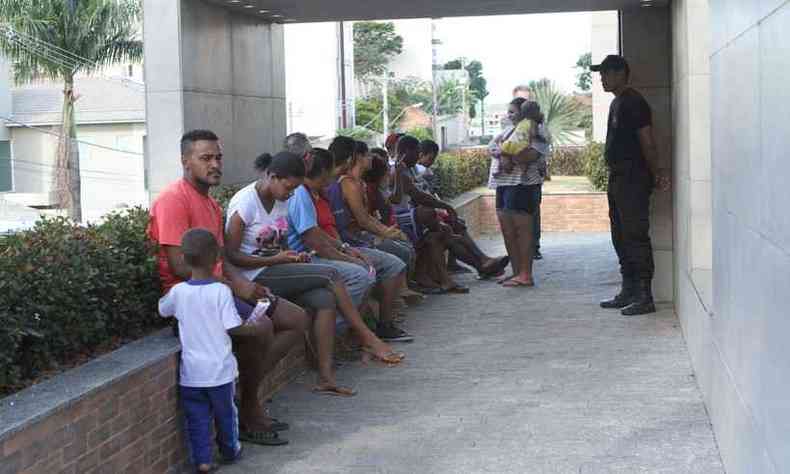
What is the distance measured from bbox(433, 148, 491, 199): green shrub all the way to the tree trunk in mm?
20110

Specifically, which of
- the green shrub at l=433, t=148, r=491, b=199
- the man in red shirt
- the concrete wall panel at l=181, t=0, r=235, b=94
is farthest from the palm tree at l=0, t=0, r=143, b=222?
the man in red shirt

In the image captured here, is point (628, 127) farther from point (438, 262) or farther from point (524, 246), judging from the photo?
point (438, 262)

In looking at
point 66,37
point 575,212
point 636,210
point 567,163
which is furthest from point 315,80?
point 636,210

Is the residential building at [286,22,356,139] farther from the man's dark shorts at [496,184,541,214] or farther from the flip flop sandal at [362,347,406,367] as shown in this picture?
the flip flop sandal at [362,347,406,367]

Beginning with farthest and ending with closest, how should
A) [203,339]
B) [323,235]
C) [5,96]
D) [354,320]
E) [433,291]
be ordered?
[5,96]
[433,291]
[323,235]
[354,320]
[203,339]

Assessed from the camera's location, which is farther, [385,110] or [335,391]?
[385,110]

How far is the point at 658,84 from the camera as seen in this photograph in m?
10.4

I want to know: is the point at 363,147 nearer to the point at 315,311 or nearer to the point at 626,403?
the point at 315,311

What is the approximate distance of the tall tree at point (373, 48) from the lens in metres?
96.2

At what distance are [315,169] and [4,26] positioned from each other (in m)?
31.2

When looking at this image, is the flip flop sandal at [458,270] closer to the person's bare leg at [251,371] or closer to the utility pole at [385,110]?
the person's bare leg at [251,371]

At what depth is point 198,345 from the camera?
5621 millimetres

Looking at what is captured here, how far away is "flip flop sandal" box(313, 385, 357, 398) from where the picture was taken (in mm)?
7258

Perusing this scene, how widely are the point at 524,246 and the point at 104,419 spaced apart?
7.00 metres
